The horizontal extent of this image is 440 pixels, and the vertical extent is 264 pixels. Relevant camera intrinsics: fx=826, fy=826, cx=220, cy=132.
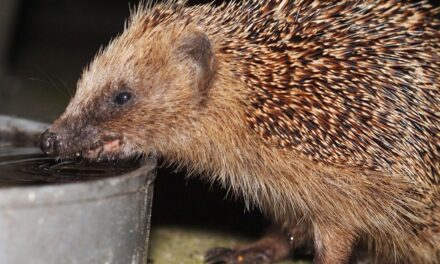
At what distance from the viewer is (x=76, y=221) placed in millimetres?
2102

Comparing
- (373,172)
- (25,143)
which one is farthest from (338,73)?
(25,143)

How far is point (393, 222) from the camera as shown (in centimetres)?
284

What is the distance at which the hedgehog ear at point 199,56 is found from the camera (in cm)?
284

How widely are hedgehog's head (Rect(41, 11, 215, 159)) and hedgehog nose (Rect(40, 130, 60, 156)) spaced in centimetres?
2

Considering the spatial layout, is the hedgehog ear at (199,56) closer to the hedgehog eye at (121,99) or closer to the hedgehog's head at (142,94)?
the hedgehog's head at (142,94)

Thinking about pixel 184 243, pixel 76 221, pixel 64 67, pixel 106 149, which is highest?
pixel 76 221

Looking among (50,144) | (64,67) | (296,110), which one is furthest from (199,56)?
(64,67)

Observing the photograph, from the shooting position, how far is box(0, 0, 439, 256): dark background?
3949 mm

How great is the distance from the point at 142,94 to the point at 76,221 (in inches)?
35.3

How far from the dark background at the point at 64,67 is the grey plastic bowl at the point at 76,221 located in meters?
1.03

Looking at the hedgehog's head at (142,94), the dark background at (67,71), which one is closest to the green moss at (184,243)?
the dark background at (67,71)

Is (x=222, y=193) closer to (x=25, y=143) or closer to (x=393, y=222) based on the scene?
(x=25, y=143)

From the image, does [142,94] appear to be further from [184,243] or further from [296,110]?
[184,243]

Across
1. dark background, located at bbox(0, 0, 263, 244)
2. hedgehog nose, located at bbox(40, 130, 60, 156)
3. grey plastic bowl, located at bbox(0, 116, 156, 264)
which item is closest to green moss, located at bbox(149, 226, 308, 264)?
dark background, located at bbox(0, 0, 263, 244)
